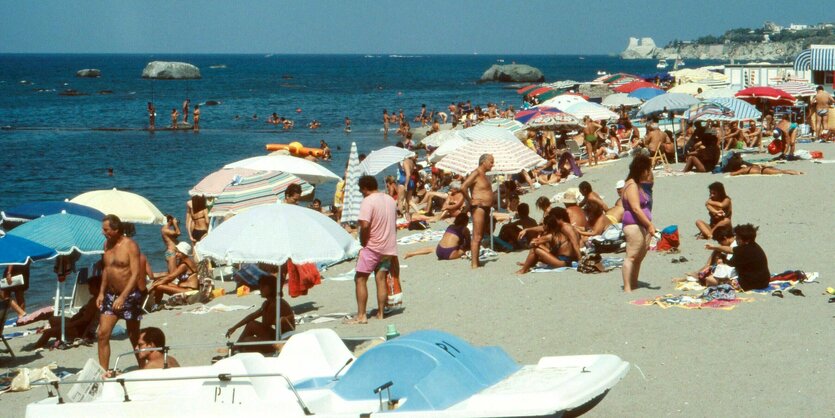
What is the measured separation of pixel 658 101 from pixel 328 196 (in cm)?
975

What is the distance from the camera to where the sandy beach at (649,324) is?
6969mm

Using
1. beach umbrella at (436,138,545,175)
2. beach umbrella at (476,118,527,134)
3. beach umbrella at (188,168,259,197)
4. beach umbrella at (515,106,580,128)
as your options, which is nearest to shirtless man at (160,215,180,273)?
beach umbrella at (188,168,259,197)

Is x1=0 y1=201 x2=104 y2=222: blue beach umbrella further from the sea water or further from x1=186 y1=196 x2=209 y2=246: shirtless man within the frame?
x1=186 y1=196 x2=209 y2=246: shirtless man

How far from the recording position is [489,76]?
403 feet

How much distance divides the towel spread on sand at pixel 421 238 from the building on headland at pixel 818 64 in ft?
64.5

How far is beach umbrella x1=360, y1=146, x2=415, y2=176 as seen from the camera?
1897cm

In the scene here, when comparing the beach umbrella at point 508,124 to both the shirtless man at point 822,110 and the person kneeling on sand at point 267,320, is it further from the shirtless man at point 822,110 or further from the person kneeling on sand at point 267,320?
the person kneeling on sand at point 267,320

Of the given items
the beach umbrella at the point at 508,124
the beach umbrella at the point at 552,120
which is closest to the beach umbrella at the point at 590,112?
the beach umbrella at the point at 508,124

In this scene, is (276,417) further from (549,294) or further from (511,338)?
(549,294)

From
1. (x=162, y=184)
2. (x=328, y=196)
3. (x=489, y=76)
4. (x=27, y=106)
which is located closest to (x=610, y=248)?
(x=328, y=196)

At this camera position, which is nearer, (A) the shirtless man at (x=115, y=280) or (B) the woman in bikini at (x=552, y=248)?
(A) the shirtless man at (x=115, y=280)

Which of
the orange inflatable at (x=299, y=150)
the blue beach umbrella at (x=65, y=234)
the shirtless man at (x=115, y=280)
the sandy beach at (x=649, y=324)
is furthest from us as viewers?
the orange inflatable at (x=299, y=150)

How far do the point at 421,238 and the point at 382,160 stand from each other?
131 inches

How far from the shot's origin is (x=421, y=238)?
16250 mm
